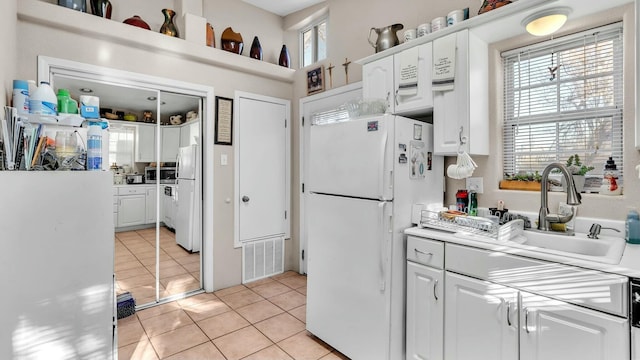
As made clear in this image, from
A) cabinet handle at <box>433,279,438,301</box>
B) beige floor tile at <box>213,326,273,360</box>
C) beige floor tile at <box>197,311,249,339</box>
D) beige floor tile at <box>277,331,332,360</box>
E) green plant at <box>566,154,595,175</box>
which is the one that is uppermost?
green plant at <box>566,154,595,175</box>

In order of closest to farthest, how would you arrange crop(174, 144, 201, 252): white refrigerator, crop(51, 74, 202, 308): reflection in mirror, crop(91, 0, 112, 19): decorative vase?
crop(91, 0, 112, 19): decorative vase → crop(51, 74, 202, 308): reflection in mirror → crop(174, 144, 201, 252): white refrigerator

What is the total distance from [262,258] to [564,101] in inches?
126

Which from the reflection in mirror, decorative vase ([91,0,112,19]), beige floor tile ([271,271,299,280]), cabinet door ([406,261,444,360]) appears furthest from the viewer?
beige floor tile ([271,271,299,280])

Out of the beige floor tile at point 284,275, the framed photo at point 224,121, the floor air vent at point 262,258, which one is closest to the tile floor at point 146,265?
the floor air vent at point 262,258

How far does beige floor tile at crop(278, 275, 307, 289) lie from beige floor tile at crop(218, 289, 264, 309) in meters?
0.43

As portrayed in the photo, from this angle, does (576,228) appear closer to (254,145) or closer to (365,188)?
(365,188)

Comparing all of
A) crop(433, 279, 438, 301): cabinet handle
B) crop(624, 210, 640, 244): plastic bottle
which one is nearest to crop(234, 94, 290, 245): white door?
crop(433, 279, 438, 301): cabinet handle

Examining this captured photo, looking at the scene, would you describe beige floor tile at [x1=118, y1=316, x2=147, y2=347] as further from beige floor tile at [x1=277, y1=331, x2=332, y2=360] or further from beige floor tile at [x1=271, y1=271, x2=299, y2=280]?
beige floor tile at [x1=271, y1=271, x2=299, y2=280]

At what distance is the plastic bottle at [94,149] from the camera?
163 centimetres

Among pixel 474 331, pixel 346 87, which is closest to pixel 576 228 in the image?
pixel 474 331

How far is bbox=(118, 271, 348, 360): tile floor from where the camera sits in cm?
213

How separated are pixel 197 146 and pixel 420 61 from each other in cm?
235

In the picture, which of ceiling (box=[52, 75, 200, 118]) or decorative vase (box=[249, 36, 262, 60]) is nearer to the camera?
ceiling (box=[52, 75, 200, 118])

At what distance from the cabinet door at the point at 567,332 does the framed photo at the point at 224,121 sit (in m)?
2.91
